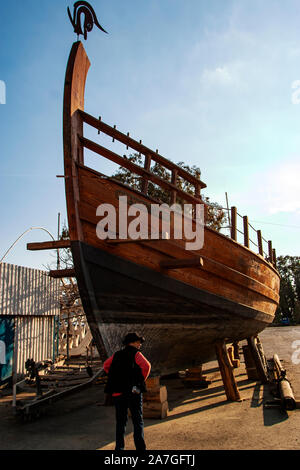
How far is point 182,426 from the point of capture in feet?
14.9

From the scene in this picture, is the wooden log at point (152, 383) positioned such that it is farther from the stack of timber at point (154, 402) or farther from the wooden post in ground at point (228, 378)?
the wooden post in ground at point (228, 378)

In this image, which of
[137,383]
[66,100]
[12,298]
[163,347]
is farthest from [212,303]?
[12,298]

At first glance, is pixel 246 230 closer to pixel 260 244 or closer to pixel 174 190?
pixel 260 244

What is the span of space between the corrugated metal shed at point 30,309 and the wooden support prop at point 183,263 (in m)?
5.30

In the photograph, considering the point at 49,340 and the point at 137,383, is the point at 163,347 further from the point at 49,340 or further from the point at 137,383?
the point at 49,340

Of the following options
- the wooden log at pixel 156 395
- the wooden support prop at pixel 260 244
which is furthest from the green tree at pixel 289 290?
the wooden log at pixel 156 395

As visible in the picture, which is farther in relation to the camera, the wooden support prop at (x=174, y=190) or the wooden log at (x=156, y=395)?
the wooden support prop at (x=174, y=190)

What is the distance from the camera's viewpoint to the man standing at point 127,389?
332 centimetres

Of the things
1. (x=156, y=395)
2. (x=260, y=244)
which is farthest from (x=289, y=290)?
(x=156, y=395)

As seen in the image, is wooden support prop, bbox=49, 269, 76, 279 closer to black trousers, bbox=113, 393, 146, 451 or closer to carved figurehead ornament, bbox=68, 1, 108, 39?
black trousers, bbox=113, 393, 146, 451

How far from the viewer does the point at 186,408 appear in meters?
5.60

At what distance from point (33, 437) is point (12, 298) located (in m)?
5.08
